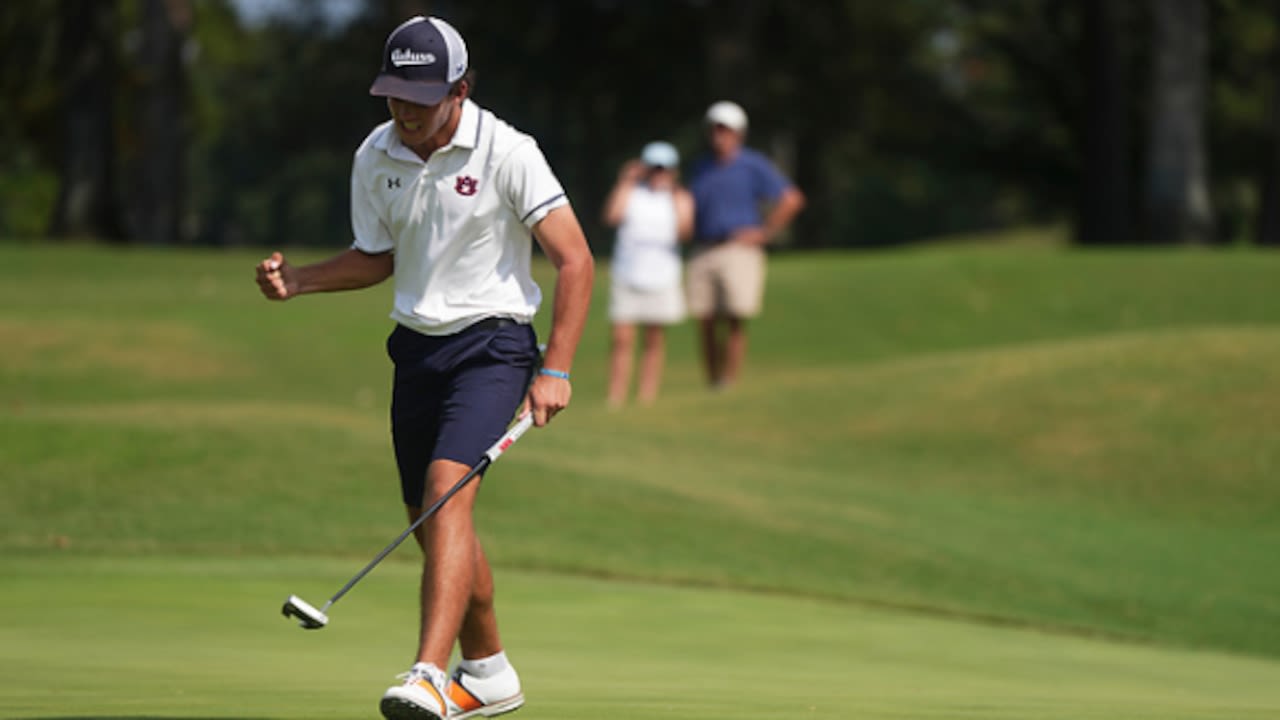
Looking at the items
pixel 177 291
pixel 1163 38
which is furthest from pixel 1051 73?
pixel 177 291

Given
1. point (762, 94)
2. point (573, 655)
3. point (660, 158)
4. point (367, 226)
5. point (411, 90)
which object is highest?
point (762, 94)

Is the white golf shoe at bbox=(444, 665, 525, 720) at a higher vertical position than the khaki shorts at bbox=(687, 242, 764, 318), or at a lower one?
lower

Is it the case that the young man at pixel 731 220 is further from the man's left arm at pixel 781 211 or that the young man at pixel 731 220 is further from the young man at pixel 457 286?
the young man at pixel 457 286

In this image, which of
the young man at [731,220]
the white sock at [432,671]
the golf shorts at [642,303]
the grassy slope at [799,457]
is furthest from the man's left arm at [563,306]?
the young man at [731,220]

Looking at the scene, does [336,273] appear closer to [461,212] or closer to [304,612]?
[461,212]

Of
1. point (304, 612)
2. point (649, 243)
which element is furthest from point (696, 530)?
point (304, 612)

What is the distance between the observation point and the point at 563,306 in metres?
6.00

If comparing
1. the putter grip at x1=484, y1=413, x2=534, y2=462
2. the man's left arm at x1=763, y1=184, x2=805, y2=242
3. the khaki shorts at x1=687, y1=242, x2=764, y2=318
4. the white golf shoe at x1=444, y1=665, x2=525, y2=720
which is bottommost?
the white golf shoe at x1=444, y1=665, x2=525, y2=720

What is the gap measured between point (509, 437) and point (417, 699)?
1.00 metres

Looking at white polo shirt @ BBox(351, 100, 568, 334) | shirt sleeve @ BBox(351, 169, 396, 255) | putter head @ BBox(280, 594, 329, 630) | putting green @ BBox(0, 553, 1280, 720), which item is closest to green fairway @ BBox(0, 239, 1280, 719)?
putting green @ BBox(0, 553, 1280, 720)

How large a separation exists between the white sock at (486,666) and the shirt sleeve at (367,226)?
4.11ft

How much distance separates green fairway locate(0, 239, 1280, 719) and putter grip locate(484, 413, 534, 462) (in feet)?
2.50

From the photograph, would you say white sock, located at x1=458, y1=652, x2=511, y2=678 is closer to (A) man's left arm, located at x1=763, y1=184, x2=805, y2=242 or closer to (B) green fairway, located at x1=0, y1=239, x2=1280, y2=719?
(B) green fairway, located at x1=0, y1=239, x2=1280, y2=719

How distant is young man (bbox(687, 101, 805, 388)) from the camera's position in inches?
670
